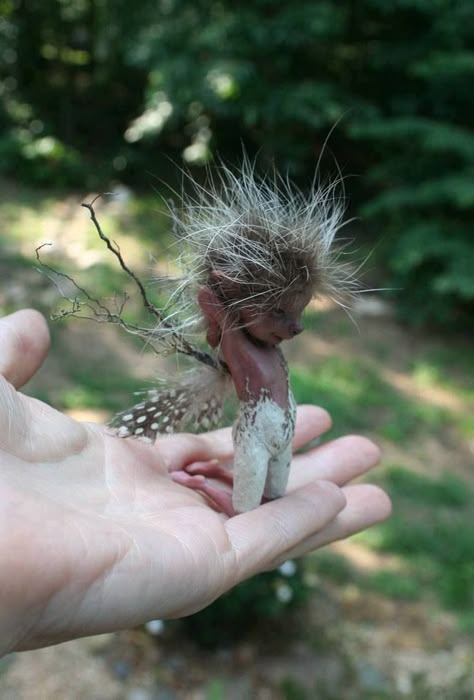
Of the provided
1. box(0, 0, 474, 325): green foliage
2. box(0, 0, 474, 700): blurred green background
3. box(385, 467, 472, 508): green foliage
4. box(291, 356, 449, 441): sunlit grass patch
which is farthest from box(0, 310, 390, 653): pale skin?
box(0, 0, 474, 325): green foliage

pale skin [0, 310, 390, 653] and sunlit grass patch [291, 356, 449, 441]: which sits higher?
pale skin [0, 310, 390, 653]

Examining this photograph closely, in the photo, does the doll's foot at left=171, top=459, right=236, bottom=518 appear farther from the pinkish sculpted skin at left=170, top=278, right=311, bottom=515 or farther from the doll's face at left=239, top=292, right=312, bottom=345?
the doll's face at left=239, top=292, right=312, bottom=345

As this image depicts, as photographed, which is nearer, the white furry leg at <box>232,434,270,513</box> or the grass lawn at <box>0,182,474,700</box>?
the white furry leg at <box>232,434,270,513</box>

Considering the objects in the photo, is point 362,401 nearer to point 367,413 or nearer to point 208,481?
point 367,413

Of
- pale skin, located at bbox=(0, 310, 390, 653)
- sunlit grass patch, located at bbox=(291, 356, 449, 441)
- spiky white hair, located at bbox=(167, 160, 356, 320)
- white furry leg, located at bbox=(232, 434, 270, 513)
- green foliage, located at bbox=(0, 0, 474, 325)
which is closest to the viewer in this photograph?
pale skin, located at bbox=(0, 310, 390, 653)

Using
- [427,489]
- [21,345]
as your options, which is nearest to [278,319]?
[21,345]

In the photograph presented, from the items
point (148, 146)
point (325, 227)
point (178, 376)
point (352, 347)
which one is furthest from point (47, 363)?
point (148, 146)
